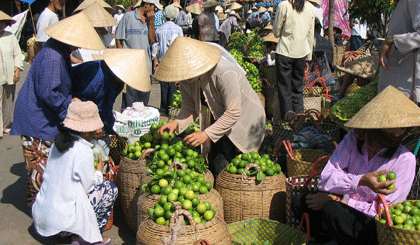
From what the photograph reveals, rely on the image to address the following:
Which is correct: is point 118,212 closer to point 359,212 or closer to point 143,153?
point 143,153

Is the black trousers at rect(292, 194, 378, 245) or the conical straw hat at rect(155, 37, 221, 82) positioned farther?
the conical straw hat at rect(155, 37, 221, 82)

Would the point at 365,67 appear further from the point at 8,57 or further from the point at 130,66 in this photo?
the point at 8,57

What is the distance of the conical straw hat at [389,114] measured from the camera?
260cm

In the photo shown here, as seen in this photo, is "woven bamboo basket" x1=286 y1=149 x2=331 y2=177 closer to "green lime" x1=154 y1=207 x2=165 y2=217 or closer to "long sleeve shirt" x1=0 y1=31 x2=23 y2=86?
"green lime" x1=154 y1=207 x2=165 y2=217

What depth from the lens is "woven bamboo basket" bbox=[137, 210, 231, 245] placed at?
2.70 metres

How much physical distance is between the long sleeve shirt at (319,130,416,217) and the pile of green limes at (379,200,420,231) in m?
0.11

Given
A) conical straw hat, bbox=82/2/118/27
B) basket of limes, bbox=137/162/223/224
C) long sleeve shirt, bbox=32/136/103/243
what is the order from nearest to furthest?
basket of limes, bbox=137/162/223/224 → long sleeve shirt, bbox=32/136/103/243 → conical straw hat, bbox=82/2/118/27

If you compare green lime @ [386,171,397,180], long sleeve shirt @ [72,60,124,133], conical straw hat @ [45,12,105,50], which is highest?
conical straw hat @ [45,12,105,50]

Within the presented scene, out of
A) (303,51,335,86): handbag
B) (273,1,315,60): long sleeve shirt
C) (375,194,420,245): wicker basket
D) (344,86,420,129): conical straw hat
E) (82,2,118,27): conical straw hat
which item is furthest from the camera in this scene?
(303,51,335,86): handbag

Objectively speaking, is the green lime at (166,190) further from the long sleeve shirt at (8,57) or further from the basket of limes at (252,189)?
the long sleeve shirt at (8,57)

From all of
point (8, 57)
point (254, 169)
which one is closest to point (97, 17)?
point (8, 57)

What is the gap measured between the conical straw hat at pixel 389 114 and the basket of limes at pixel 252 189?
1003mm

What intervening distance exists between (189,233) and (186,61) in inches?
59.1

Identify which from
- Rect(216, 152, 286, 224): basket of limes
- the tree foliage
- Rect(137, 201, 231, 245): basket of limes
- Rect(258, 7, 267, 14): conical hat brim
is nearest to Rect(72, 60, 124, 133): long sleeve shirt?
Rect(216, 152, 286, 224): basket of limes
